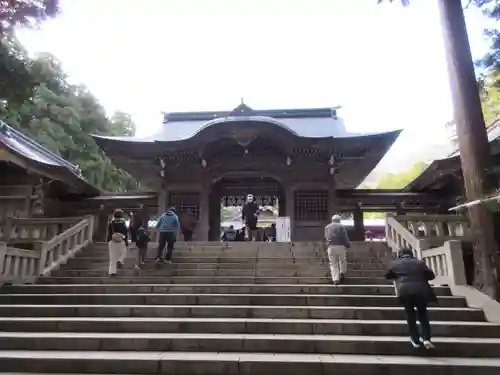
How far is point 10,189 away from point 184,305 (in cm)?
891

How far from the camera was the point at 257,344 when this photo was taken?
5059mm

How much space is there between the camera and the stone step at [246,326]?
5.41 meters

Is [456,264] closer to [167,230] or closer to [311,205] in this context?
[167,230]

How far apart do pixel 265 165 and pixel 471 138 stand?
7.57 meters

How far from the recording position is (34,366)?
183 inches

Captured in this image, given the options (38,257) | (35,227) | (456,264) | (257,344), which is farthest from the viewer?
(35,227)

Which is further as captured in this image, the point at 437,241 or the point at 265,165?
the point at 265,165

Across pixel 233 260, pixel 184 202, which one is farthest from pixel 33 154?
pixel 233 260

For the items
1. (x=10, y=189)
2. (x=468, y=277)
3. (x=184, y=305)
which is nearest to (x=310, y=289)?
(x=184, y=305)

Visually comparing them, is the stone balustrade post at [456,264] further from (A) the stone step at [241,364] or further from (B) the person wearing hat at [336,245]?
(A) the stone step at [241,364]

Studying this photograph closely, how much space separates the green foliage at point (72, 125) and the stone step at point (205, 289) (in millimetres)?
14999

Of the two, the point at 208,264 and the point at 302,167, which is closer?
the point at 208,264

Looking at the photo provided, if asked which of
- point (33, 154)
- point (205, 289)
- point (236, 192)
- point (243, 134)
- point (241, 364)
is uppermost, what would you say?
point (243, 134)

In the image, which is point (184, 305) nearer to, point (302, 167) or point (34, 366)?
point (34, 366)
